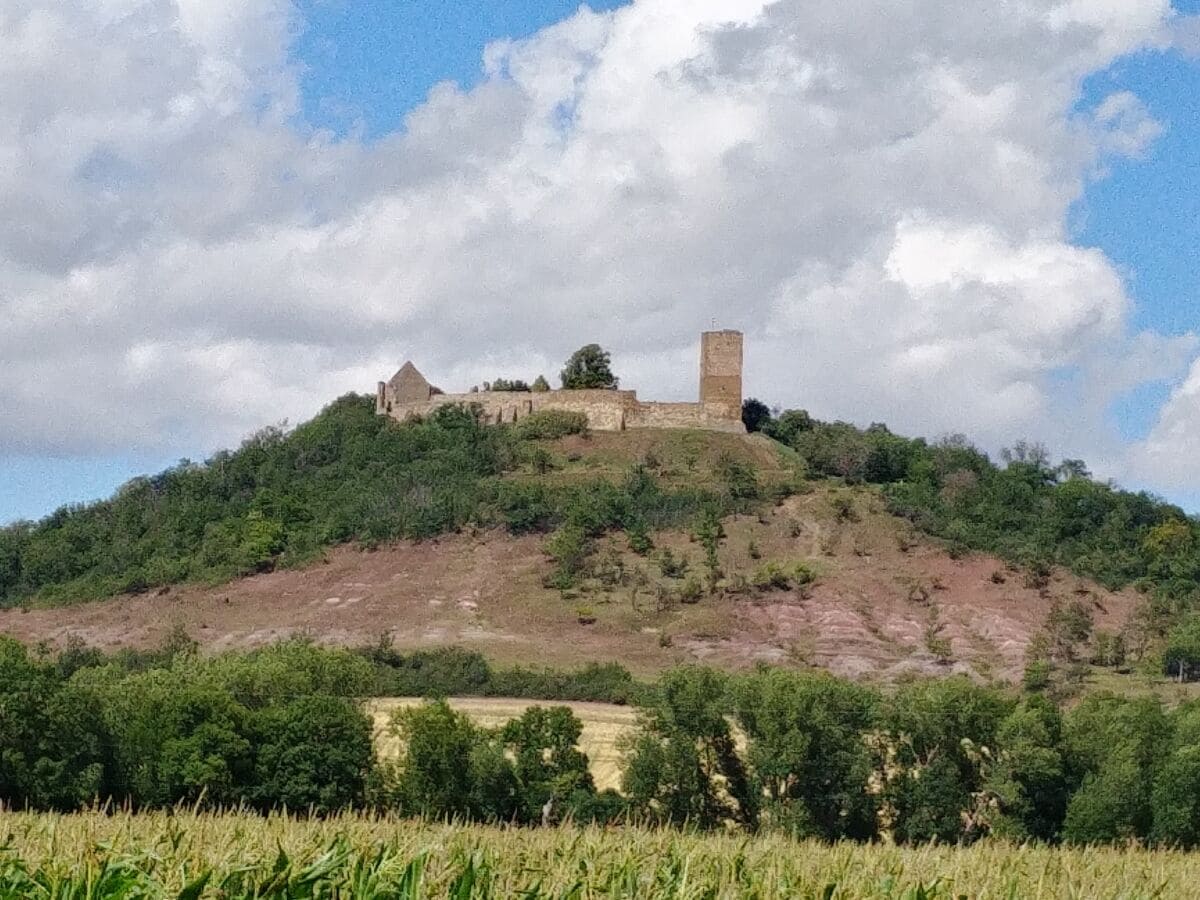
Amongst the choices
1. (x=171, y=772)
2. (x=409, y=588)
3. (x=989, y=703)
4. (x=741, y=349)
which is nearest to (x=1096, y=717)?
(x=989, y=703)

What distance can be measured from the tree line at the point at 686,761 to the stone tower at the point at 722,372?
241 feet

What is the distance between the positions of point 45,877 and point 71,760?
33.8m

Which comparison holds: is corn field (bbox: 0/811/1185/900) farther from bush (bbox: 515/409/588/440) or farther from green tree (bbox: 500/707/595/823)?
bush (bbox: 515/409/588/440)

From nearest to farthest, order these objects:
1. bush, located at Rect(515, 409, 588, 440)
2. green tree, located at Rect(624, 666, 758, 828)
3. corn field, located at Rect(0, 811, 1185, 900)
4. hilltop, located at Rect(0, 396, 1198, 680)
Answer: corn field, located at Rect(0, 811, 1185, 900), green tree, located at Rect(624, 666, 758, 828), hilltop, located at Rect(0, 396, 1198, 680), bush, located at Rect(515, 409, 588, 440)

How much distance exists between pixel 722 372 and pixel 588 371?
1061 cm

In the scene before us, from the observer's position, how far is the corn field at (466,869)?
13852mm

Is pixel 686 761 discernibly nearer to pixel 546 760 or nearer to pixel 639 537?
pixel 546 760

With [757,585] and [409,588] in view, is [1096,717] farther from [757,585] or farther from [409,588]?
[409,588]

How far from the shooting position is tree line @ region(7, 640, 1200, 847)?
152 ft

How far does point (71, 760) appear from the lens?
4628cm

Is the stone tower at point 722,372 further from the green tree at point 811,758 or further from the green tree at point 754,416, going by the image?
the green tree at point 811,758

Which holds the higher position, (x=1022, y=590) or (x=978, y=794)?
(x=1022, y=590)

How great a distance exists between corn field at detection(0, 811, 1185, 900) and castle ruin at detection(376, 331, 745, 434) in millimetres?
99627

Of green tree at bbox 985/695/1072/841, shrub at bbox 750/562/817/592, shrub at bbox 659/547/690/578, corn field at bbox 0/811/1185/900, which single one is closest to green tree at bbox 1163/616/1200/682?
shrub at bbox 750/562/817/592
